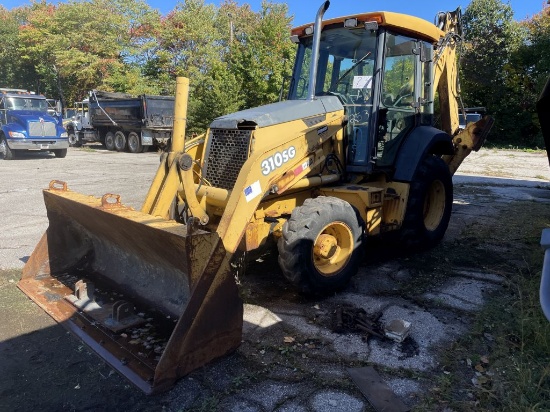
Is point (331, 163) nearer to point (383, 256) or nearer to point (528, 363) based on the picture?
point (383, 256)

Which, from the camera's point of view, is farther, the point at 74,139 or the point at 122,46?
the point at 122,46

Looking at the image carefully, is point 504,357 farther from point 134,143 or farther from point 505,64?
point 505,64

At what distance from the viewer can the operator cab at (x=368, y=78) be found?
16.2 feet

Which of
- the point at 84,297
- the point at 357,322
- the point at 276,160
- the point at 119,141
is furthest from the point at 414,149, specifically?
the point at 119,141

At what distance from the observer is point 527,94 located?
23.6m

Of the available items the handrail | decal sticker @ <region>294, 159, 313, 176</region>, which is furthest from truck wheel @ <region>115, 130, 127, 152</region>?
the handrail

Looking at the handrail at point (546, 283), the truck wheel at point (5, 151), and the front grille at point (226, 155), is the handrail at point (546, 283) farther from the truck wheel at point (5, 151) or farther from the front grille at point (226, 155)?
the truck wheel at point (5, 151)

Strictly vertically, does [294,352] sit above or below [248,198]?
below

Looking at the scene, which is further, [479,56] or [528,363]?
[479,56]

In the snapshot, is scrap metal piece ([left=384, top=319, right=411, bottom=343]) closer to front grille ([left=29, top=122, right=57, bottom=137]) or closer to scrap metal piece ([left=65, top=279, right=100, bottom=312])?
scrap metal piece ([left=65, top=279, right=100, bottom=312])

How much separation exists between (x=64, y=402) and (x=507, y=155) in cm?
2112

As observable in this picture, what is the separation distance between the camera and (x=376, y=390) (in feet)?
9.76

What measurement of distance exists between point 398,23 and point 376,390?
3827 millimetres

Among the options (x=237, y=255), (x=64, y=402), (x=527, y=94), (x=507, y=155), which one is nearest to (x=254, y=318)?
(x=237, y=255)
